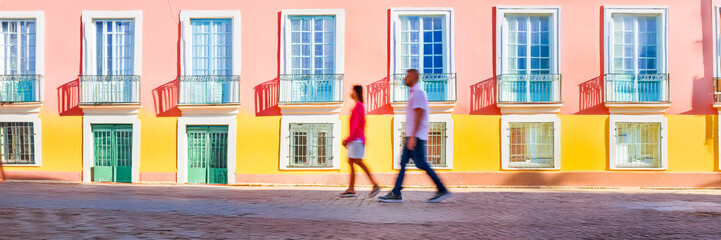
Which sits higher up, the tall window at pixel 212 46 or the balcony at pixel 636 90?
the tall window at pixel 212 46

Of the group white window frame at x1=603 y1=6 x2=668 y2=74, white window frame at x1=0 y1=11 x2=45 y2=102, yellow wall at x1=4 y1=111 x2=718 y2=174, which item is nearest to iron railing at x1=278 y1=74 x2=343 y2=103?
yellow wall at x1=4 y1=111 x2=718 y2=174

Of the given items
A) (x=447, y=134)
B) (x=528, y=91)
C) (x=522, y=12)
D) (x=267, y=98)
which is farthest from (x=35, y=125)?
(x=522, y=12)

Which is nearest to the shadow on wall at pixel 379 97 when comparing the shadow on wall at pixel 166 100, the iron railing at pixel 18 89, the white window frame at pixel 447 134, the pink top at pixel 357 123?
the white window frame at pixel 447 134

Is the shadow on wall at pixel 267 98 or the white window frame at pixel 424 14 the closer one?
the white window frame at pixel 424 14

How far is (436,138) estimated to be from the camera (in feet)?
58.9

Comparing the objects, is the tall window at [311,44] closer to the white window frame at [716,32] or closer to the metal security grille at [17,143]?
the metal security grille at [17,143]

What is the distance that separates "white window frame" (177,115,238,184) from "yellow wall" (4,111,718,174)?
152 mm

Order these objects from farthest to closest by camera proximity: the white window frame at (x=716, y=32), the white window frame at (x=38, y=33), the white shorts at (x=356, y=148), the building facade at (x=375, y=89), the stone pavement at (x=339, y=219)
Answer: the white window frame at (x=38, y=33) → the building facade at (x=375, y=89) → the white window frame at (x=716, y=32) → the white shorts at (x=356, y=148) → the stone pavement at (x=339, y=219)

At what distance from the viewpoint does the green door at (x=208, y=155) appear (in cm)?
1823

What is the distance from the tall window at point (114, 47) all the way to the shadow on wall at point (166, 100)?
3.30 feet

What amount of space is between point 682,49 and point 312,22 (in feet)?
31.3

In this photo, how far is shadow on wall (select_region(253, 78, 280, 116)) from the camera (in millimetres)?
18031

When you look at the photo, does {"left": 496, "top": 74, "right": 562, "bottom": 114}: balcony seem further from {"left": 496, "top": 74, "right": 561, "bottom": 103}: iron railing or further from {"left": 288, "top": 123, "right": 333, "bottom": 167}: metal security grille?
{"left": 288, "top": 123, "right": 333, "bottom": 167}: metal security grille

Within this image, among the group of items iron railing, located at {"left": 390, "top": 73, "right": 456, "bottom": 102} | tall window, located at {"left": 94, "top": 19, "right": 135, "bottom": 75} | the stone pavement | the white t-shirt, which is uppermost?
tall window, located at {"left": 94, "top": 19, "right": 135, "bottom": 75}
